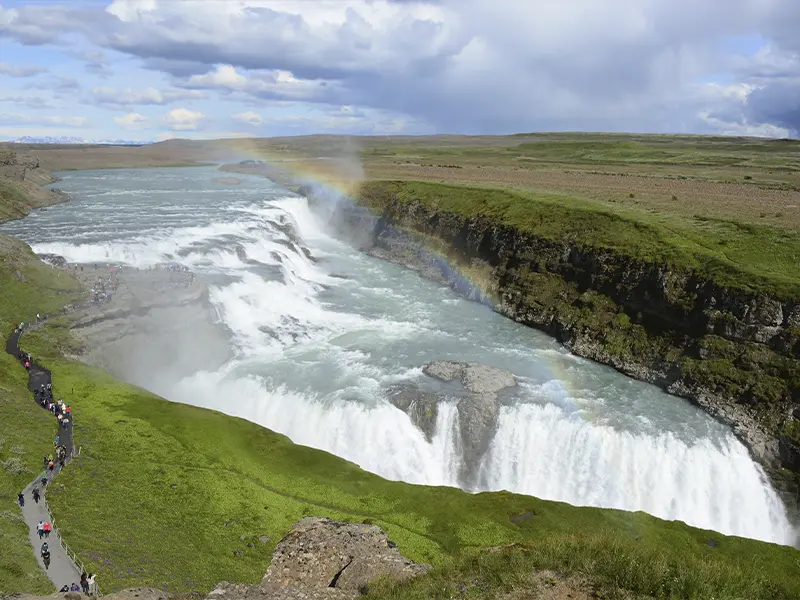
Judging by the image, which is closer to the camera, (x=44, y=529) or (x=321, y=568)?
(x=321, y=568)

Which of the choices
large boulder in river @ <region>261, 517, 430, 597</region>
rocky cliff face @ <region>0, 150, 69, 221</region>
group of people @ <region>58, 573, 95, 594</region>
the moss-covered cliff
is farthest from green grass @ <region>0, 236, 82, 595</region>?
the moss-covered cliff

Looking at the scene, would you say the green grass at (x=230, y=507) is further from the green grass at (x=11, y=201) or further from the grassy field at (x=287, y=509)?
the green grass at (x=11, y=201)

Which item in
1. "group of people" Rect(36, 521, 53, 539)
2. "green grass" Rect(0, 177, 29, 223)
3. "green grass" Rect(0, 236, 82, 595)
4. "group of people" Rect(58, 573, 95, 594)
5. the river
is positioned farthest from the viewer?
"green grass" Rect(0, 177, 29, 223)

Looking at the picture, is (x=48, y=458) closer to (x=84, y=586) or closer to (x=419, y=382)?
(x=84, y=586)

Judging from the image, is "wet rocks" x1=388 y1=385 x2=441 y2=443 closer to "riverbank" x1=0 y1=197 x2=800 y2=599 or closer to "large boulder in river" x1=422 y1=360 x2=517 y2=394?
"large boulder in river" x1=422 y1=360 x2=517 y2=394

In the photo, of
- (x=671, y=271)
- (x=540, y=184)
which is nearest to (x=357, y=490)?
(x=671, y=271)

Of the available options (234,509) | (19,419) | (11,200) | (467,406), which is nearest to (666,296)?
(467,406)

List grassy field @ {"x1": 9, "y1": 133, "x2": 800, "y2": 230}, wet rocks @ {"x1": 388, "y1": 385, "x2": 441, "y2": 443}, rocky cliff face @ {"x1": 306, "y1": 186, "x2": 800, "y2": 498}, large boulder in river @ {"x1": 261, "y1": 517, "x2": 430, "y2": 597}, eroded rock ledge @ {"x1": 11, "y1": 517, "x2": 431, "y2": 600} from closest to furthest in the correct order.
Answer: eroded rock ledge @ {"x1": 11, "y1": 517, "x2": 431, "y2": 600}, large boulder in river @ {"x1": 261, "y1": 517, "x2": 430, "y2": 597}, wet rocks @ {"x1": 388, "y1": 385, "x2": 441, "y2": 443}, rocky cliff face @ {"x1": 306, "y1": 186, "x2": 800, "y2": 498}, grassy field @ {"x1": 9, "y1": 133, "x2": 800, "y2": 230}

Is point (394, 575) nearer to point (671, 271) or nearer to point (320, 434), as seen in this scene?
point (320, 434)
